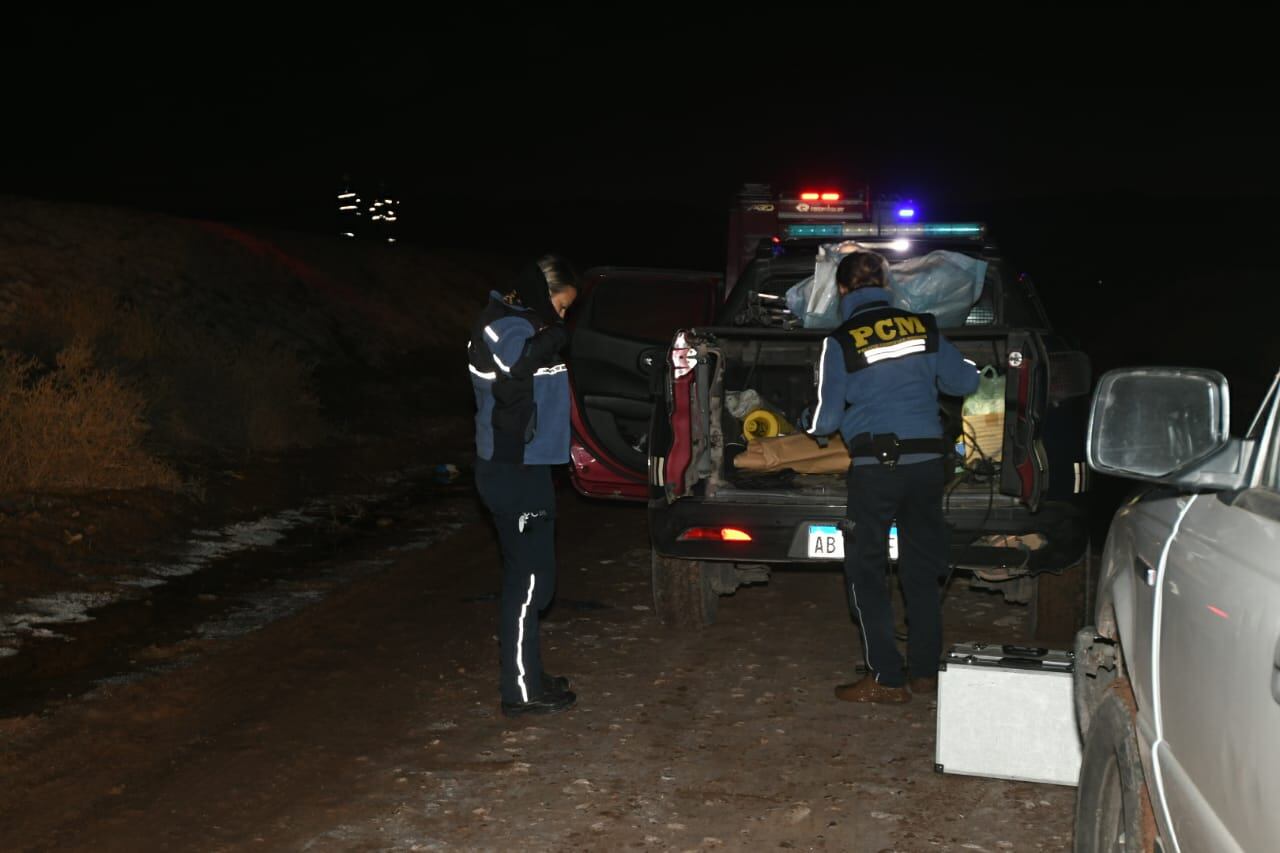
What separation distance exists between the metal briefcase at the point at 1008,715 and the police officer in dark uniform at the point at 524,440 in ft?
5.84

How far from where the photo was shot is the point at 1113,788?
11.0ft

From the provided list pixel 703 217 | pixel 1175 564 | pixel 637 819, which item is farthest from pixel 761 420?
pixel 703 217

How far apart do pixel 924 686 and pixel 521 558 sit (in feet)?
6.10

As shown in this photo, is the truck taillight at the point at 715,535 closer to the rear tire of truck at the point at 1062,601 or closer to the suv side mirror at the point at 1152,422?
the rear tire of truck at the point at 1062,601

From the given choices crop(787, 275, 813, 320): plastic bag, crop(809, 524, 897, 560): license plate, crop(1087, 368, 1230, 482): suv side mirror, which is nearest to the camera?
crop(1087, 368, 1230, 482): suv side mirror

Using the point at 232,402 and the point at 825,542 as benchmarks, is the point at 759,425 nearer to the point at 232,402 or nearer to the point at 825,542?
the point at 825,542

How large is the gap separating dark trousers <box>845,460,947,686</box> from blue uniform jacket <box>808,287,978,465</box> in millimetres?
140

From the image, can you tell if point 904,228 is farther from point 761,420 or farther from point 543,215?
point 543,215

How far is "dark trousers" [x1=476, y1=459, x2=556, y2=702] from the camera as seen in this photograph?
596 centimetres

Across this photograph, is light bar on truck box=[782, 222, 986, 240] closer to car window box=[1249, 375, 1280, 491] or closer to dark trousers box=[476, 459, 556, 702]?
dark trousers box=[476, 459, 556, 702]

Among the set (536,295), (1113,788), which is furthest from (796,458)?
(1113,788)

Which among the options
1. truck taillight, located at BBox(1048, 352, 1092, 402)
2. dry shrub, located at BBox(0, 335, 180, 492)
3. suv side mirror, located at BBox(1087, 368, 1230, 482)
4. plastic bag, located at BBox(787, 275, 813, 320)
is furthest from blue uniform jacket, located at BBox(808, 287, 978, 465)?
dry shrub, located at BBox(0, 335, 180, 492)

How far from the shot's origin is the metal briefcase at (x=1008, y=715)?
4859mm

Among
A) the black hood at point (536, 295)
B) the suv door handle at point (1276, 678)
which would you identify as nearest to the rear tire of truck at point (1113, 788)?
the suv door handle at point (1276, 678)
